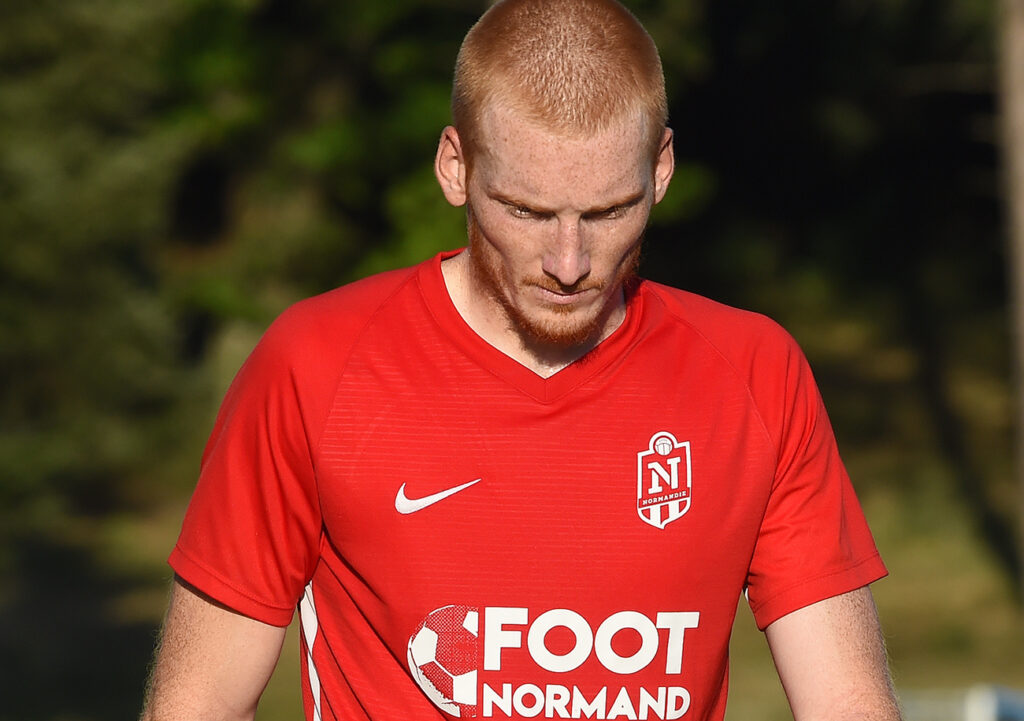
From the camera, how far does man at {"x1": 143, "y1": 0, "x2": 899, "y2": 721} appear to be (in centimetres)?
276

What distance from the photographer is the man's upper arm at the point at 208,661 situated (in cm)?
278

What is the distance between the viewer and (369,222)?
19.3 metres

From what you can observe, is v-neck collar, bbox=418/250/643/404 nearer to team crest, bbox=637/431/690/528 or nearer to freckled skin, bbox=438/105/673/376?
freckled skin, bbox=438/105/673/376

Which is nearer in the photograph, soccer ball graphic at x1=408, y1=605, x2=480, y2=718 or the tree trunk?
soccer ball graphic at x1=408, y1=605, x2=480, y2=718

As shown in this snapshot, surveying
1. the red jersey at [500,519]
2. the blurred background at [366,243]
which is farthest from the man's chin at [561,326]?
the blurred background at [366,243]

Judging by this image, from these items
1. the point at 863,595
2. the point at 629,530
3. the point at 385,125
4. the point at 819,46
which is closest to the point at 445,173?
the point at 629,530

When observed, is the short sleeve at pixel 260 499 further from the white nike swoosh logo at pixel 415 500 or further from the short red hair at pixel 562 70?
the short red hair at pixel 562 70

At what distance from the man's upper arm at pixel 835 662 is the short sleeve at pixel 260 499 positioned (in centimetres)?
91

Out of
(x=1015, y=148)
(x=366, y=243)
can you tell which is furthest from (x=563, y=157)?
(x=366, y=243)

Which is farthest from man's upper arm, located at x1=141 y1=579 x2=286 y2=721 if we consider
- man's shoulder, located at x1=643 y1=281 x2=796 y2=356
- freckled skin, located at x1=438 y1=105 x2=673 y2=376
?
man's shoulder, located at x1=643 y1=281 x2=796 y2=356

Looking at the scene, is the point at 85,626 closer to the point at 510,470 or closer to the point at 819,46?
the point at 819,46

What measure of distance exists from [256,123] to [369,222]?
1838 mm

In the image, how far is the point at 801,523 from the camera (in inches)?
114

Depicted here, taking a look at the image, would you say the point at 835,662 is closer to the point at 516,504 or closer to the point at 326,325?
the point at 516,504
